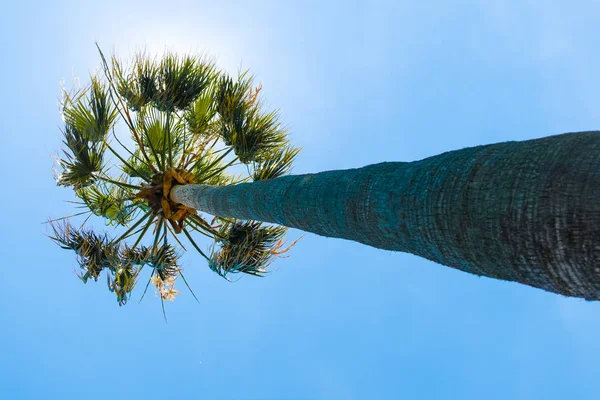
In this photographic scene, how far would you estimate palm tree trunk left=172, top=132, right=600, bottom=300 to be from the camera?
1625 millimetres

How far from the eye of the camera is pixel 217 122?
8.44 m

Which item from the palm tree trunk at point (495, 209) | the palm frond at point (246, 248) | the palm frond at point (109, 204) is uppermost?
the palm frond at point (109, 204)

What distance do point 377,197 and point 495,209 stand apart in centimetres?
88

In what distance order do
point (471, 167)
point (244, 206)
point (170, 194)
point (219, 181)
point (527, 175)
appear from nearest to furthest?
point (527, 175), point (471, 167), point (244, 206), point (170, 194), point (219, 181)

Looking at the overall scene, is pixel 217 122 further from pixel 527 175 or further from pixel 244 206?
pixel 527 175

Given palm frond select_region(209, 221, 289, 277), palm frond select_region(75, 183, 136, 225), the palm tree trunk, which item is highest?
palm frond select_region(75, 183, 136, 225)

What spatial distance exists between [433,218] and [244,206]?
284 cm

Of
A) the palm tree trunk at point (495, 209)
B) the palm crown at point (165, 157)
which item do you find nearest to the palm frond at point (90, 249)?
the palm crown at point (165, 157)

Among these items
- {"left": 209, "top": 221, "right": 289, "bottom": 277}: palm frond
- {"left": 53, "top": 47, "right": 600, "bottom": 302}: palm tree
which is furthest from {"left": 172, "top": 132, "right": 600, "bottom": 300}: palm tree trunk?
{"left": 209, "top": 221, "right": 289, "bottom": 277}: palm frond

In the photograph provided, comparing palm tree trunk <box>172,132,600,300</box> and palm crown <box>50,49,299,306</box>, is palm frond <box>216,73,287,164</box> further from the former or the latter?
palm tree trunk <box>172,132,600,300</box>

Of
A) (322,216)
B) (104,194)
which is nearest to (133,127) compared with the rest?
(104,194)

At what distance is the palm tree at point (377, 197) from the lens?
5.54 feet

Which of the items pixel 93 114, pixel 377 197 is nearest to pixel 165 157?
pixel 93 114

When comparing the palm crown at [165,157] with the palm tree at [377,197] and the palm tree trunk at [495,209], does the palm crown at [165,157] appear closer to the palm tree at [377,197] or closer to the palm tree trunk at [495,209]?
the palm tree at [377,197]
